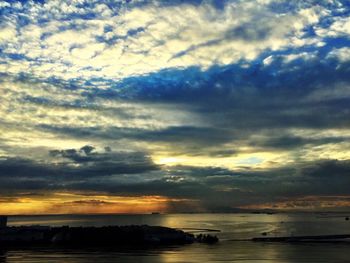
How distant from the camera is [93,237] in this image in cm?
11238

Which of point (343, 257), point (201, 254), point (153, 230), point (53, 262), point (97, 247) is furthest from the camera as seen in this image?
point (153, 230)

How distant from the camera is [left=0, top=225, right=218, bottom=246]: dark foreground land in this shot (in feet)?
354

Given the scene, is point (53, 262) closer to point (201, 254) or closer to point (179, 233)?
point (201, 254)

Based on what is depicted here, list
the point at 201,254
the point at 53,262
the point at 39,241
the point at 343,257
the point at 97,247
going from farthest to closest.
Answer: the point at 39,241, the point at 97,247, the point at 201,254, the point at 343,257, the point at 53,262

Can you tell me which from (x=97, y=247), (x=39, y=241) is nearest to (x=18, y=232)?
(x=39, y=241)

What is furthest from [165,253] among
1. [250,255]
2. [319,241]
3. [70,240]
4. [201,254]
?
[319,241]

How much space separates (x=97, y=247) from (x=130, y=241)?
13.2 meters

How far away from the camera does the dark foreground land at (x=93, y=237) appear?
108m

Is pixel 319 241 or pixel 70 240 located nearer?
pixel 70 240

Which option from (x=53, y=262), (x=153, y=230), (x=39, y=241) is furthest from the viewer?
(x=153, y=230)

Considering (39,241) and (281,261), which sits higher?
Result: (39,241)

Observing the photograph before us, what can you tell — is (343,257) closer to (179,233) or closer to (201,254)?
(201,254)

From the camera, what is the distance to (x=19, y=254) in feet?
278

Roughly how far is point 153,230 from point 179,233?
22.5ft
